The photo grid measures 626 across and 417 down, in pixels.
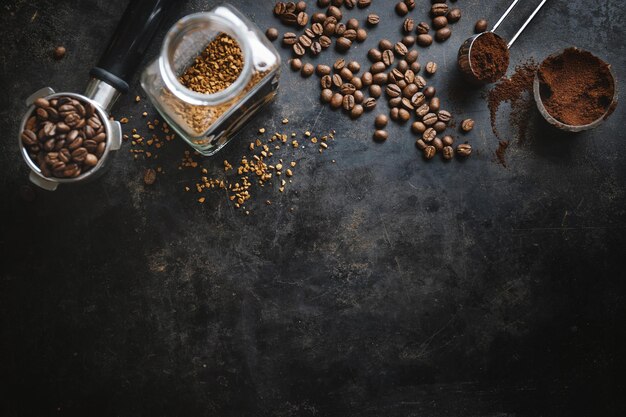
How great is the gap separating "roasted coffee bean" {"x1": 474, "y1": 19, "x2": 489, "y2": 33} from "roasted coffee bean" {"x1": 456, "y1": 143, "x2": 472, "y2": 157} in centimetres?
42

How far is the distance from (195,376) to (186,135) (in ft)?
2.80

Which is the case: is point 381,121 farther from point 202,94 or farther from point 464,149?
point 202,94

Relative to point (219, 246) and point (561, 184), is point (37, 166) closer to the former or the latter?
point (219, 246)

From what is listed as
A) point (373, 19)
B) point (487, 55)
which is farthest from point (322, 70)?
point (487, 55)

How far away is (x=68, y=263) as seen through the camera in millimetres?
1676

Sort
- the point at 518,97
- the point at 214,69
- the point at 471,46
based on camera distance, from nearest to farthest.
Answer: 1. the point at 214,69
2. the point at 471,46
3. the point at 518,97

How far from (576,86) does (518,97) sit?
0.63 feet

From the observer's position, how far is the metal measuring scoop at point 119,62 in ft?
4.94

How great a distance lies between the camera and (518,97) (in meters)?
1.74

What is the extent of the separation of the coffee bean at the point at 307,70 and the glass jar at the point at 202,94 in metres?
0.18

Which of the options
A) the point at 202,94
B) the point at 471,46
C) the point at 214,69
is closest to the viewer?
the point at 202,94

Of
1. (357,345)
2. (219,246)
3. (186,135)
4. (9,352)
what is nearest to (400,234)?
(357,345)

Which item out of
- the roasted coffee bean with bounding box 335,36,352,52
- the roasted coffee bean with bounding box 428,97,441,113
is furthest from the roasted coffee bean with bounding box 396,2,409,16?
the roasted coffee bean with bounding box 428,97,441,113

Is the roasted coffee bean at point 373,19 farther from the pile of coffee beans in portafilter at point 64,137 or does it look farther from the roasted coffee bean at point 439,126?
the pile of coffee beans in portafilter at point 64,137
